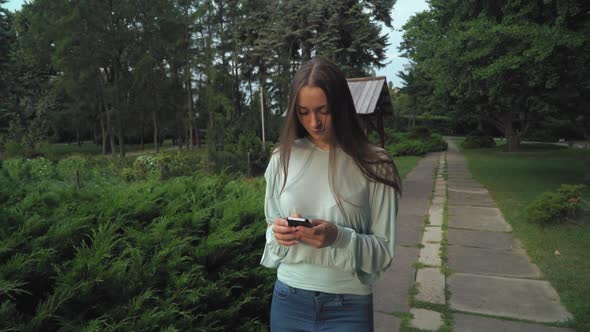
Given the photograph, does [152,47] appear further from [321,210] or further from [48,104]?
[321,210]

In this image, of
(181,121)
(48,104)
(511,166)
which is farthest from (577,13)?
(181,121)

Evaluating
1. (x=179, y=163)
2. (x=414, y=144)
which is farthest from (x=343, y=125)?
(x=414, y=144)

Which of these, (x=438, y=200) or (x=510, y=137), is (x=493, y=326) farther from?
(x=510, y=137)

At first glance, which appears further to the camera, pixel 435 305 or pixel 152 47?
pixel 152 47

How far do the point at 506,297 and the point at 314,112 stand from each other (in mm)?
3546

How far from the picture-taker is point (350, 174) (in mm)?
1573

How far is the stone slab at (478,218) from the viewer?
Answer: 7003 millimetres

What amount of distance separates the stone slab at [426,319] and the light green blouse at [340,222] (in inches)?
88.1

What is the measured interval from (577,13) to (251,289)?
9.28 m

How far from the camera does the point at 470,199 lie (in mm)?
9625

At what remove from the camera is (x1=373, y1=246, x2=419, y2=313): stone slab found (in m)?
3.91

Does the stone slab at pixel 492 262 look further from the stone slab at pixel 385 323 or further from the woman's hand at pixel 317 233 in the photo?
the woman's hand at pixel 317 233

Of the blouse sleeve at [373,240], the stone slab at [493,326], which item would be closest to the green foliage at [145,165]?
the stone slab at [493,326]

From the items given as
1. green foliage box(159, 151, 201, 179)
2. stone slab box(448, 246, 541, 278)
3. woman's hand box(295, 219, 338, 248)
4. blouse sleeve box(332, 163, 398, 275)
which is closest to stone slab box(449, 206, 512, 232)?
stone slab box(448, 246, 541, 278)
